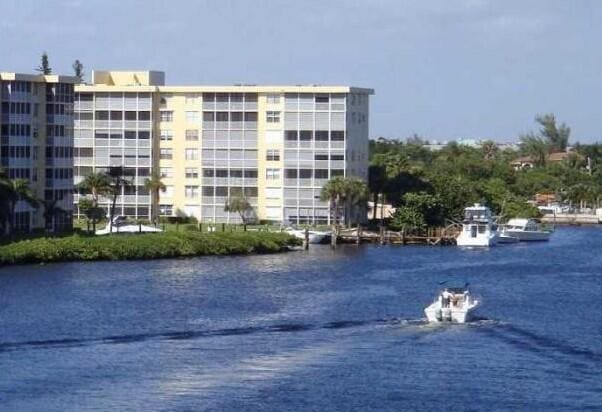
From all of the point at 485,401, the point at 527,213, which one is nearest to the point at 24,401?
A: the point at 485,401

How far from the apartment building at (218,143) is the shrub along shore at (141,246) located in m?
13.3

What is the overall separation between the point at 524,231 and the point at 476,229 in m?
9.72

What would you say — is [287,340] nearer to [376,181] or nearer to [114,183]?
[114,183]

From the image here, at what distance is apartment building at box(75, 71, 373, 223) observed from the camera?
4899 inches

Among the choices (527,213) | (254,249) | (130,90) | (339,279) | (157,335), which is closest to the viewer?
(157,335)

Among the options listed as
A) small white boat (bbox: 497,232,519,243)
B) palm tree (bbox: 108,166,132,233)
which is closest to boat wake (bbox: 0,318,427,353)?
palm tree (bbox: 108,166,132,233)

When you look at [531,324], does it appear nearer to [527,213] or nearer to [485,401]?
[485,401]

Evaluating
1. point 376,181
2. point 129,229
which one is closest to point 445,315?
point 129,229

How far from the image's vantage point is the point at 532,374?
5666cm

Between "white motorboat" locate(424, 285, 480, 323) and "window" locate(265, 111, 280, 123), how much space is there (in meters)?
55.7

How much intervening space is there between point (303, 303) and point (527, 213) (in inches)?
2804

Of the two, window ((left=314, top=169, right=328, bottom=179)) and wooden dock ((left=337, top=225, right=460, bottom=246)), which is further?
window ((left=314, top=169, right=328, bottom=179))

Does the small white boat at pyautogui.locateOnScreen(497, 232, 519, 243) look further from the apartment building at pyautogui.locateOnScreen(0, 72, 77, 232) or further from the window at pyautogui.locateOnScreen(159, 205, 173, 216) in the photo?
the apartment building at pyautogui.locateOnScreen(0, 72, 77, 232)

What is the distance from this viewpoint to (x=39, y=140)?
4188 inches
